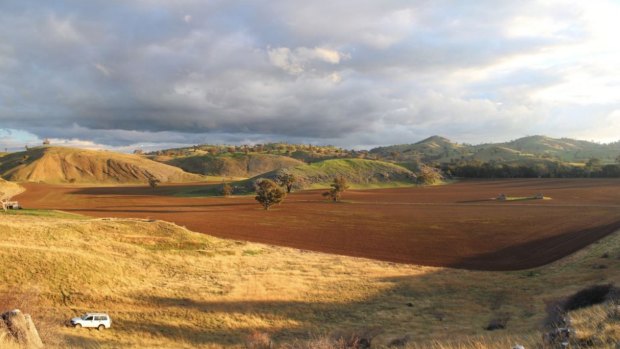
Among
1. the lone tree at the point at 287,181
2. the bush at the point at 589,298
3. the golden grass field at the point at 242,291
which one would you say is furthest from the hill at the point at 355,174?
the bush at the point at 589,298

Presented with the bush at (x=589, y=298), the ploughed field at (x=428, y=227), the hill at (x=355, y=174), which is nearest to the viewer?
the bush at (x=589, y=298)

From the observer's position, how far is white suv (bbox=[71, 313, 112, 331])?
2125 centimetres

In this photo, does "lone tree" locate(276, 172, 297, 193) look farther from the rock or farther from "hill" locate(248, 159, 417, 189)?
the rock

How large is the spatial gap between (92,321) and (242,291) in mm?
10545

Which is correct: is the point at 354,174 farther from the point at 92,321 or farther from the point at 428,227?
the point at 92,321

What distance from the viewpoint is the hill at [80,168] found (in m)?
168

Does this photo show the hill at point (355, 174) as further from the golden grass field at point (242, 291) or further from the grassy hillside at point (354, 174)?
the golden grass field at point (242, 291)

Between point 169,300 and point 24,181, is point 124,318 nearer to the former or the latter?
point 169,300

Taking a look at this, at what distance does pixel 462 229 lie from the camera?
188ft

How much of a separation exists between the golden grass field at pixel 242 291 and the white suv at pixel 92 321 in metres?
0.50

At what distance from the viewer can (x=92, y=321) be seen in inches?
844

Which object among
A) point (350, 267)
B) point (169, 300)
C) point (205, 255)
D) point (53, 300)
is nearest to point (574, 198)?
point (350, 267)

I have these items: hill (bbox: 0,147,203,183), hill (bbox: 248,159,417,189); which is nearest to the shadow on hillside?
hill (bbox: 248,159,417,189)

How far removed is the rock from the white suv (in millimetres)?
5788
